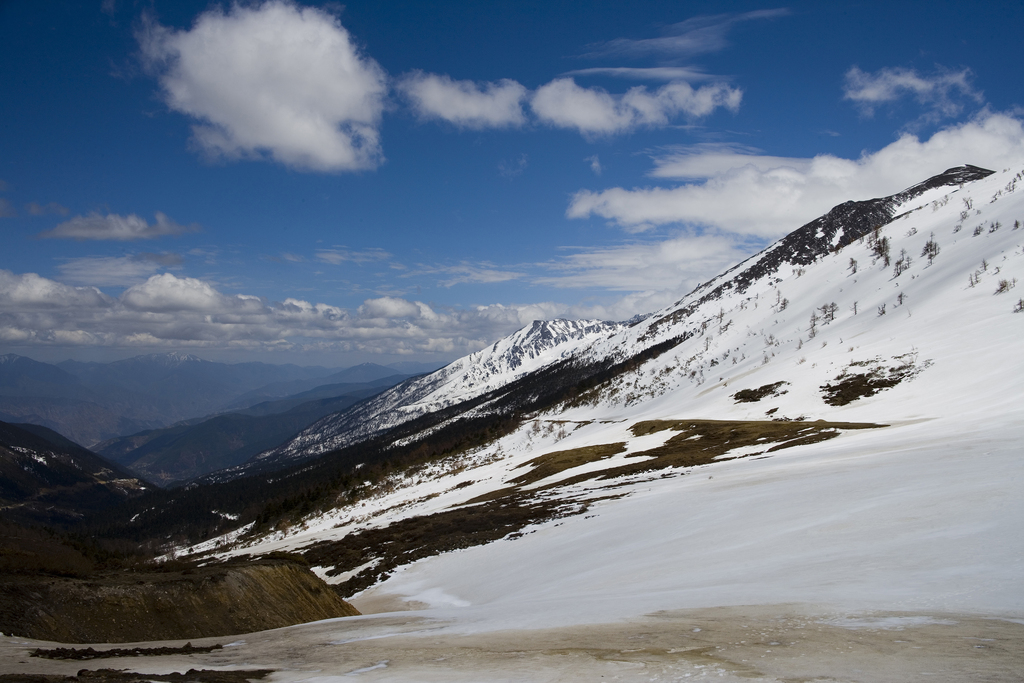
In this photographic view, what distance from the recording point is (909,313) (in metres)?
70.9

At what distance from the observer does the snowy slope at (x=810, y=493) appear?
435 inches

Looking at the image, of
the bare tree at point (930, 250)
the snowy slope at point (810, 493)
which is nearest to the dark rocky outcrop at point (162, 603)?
the snowy slope at point (810, 493)

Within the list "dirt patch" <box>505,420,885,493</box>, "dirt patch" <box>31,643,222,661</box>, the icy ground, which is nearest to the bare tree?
the icy ground

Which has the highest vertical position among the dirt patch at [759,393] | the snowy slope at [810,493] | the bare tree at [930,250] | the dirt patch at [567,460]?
the bare tree at [930,250]

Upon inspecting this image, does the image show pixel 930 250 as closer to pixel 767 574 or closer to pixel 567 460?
pixel 567 460

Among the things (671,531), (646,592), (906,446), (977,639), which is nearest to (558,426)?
(906,446)

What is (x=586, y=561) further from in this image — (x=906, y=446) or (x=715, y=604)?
(x=906, y=446)

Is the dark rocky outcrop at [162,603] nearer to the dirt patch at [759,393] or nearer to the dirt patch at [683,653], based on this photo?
the dirt patch at [683,653]

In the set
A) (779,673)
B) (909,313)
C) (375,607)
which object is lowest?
(375,607)

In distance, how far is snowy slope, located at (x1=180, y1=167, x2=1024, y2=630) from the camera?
36.2ft

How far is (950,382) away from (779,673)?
2092 inches

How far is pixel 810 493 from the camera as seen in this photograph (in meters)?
18.7

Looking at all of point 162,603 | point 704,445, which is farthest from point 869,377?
point 162,603

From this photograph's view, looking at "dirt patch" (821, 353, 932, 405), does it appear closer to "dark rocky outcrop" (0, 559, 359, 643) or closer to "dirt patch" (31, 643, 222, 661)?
"dark rocky outcrop" (0, 559, 359, 643)
